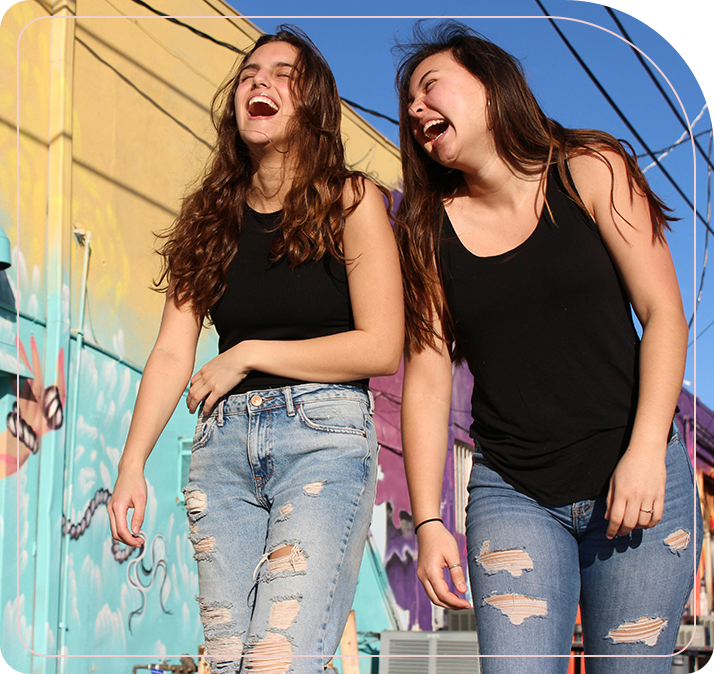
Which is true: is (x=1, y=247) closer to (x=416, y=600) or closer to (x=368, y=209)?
(x=368, y=209)

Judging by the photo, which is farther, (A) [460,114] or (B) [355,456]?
(A) [460,114]

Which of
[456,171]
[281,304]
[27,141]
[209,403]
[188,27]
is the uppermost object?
[188,27]

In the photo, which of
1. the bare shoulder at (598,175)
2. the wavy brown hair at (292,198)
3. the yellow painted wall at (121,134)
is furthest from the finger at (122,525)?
the yellow painted wall at (121,134)

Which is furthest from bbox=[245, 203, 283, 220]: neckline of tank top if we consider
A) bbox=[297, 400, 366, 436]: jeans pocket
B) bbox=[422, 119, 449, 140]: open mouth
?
bbox=[297, 400, 366, 436]: jeans pocket

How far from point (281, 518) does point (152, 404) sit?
0.50m

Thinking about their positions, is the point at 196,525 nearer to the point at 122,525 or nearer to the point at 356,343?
the point at 122,525

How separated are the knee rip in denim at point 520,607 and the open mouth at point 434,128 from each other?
3.33 ft

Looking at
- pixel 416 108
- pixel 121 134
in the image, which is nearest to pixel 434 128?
pixel 416 108

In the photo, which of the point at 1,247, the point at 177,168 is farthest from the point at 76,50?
the point at 1,247

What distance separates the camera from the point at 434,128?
5.93 feet

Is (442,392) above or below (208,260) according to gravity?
below

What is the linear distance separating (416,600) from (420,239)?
6.62 metres

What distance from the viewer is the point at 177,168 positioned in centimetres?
541

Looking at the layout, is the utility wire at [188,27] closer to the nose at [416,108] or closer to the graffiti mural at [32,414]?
the graffiti mural at [32,414]
